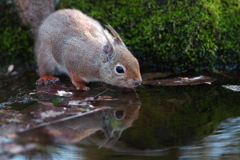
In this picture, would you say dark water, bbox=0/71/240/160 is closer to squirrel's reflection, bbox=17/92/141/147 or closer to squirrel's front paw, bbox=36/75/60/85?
squirrel's reflection, bbox=17/92/141/147

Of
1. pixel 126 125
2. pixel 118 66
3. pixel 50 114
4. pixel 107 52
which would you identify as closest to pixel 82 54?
pixel 107 52

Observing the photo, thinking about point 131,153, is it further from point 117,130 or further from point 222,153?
point 222,153

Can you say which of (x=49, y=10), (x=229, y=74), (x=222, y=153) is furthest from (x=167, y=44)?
(x=222, y=153)

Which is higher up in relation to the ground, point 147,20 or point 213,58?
point 147,20

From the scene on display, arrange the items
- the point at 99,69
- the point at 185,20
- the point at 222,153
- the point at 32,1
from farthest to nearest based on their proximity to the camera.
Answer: the point at 32,1 → the point at 185,20 → the point at 99,69 → the point at 222,153

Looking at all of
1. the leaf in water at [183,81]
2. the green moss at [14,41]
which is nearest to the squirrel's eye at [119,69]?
the leaf in water at [183,81]

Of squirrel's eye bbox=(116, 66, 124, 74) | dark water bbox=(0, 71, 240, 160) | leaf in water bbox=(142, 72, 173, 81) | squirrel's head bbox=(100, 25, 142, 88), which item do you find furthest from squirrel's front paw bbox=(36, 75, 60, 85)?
leaf in water bbox=(142, 72, 173, 81)
